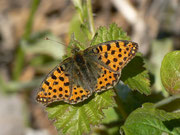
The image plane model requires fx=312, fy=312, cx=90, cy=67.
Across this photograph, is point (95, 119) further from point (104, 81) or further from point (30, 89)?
point (30, 89)

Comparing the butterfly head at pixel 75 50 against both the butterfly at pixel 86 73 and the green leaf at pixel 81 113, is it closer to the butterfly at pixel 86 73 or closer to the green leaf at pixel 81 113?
the butterfly at pixel 86 73

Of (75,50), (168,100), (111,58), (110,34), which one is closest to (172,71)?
Answer: (168,100)

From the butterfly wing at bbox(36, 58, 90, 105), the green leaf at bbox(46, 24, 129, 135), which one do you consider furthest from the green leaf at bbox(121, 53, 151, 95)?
the butterfly wing at bbox(36, 58, 90, 105)

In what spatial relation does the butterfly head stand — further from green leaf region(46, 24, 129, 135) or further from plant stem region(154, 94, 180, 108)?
plant stem region(154, 94, 180, 108)

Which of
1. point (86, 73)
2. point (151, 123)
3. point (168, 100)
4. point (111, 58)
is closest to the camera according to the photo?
point (151, 123)

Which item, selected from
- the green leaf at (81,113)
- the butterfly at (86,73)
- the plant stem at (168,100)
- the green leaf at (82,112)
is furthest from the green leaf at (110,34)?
the plant stem at (168,100)

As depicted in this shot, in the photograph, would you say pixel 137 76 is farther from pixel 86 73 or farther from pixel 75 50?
pixel 75 50
